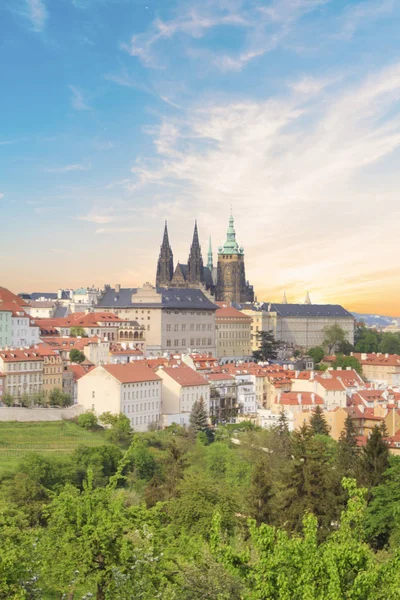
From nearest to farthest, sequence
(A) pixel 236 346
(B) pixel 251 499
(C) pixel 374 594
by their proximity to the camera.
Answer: (C) pixel 374 594 → (B) pixel 251 499 → (A) pixel 236 346

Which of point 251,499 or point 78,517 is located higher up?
point 78,517

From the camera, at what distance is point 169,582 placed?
18.6 metres

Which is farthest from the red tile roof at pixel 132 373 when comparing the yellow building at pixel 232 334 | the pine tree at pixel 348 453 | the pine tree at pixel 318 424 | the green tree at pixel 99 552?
the yellow building at pixel 232 334

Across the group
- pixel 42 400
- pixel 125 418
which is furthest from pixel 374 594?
pixel 42 400


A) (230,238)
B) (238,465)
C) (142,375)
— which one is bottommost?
(238,465)

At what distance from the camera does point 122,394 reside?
66.2 m

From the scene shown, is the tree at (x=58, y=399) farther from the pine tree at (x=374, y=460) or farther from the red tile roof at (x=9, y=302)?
the pine tree at (x=374, y=460)

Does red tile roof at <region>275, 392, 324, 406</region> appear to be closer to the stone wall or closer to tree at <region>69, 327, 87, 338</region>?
the stone wall

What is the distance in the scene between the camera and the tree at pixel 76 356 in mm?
78812

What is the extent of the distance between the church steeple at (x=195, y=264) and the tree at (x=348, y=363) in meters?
43.4

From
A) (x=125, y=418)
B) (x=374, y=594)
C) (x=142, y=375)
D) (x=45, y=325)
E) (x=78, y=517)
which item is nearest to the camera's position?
(x=374, y=594)

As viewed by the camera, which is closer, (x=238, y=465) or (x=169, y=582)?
(x=169, y=582)

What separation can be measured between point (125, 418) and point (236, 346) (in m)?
63.6

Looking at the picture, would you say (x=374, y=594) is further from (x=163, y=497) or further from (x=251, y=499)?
(x=163, y=497)
